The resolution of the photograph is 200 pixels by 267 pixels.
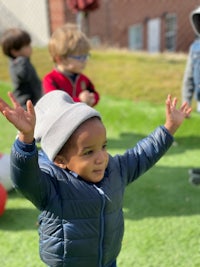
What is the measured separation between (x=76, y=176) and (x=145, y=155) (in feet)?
1.19

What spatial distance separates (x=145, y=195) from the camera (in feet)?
11.5

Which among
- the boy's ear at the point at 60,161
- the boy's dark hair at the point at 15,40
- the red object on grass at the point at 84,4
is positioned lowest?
the red object on grass at the point at 84,4

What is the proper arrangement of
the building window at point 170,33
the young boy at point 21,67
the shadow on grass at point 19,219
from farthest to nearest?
the building window at point 170,33 < the young boy at point 21,67 < the shadow on grass at point 19,219

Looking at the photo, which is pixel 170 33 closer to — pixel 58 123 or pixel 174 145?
pixel 174 145

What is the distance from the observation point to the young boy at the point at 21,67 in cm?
Answer: 411

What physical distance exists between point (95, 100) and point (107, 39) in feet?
29.3

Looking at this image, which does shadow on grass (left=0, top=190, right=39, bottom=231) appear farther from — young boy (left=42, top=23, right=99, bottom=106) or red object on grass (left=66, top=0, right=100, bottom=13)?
red object on grass (left=66, top=0, right=100, bottom=13)

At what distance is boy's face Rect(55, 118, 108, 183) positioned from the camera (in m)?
1.70

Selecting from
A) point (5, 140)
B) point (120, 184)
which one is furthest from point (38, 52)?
point (120, 184)

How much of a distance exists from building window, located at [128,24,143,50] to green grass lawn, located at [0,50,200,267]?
7.02 metres

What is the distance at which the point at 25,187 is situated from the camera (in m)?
1.62

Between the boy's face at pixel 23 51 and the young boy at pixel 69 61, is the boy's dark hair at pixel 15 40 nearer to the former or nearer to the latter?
the boy's face at pixel 23 51

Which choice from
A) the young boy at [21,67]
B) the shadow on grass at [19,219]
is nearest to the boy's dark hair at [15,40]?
the young boy at [21,67]

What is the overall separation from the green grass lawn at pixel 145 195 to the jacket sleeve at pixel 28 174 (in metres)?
1.13
